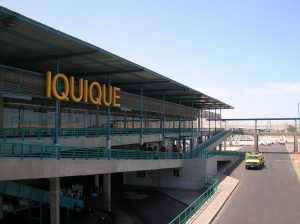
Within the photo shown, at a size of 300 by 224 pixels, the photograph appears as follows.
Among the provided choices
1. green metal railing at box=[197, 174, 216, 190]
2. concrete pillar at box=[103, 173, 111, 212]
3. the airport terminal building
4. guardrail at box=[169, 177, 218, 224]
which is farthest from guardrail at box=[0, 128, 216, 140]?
guardrail at box=[169, 177, 218, 224]

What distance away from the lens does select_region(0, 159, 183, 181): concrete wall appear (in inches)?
615

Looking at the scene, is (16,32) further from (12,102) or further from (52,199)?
(52,199)

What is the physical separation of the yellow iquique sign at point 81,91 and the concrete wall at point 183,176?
33.2ft

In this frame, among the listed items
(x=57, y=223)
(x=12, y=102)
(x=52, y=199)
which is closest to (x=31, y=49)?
(x=12, y=102)

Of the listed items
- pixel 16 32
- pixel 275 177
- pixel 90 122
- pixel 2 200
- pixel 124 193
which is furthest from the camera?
pixel 275 177

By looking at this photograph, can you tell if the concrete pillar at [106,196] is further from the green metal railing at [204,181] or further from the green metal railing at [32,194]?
the green metal railing at [204,181]

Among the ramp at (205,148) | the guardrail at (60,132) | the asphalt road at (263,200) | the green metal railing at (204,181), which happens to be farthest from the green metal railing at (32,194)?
the ramp at (205,148)

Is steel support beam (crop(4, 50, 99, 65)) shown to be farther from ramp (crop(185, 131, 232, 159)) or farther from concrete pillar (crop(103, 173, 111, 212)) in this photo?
ramp (crop(185, 131, 232, 159))

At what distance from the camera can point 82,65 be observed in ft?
89.4

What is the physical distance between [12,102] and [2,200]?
7248 millimetres

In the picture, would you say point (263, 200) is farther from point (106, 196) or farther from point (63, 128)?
point (63, 128)

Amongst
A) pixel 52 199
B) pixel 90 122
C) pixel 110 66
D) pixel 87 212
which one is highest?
pixel 110 66

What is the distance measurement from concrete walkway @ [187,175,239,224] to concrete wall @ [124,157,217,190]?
2.41 meters

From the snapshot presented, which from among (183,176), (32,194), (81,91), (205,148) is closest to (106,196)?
(32,194)
